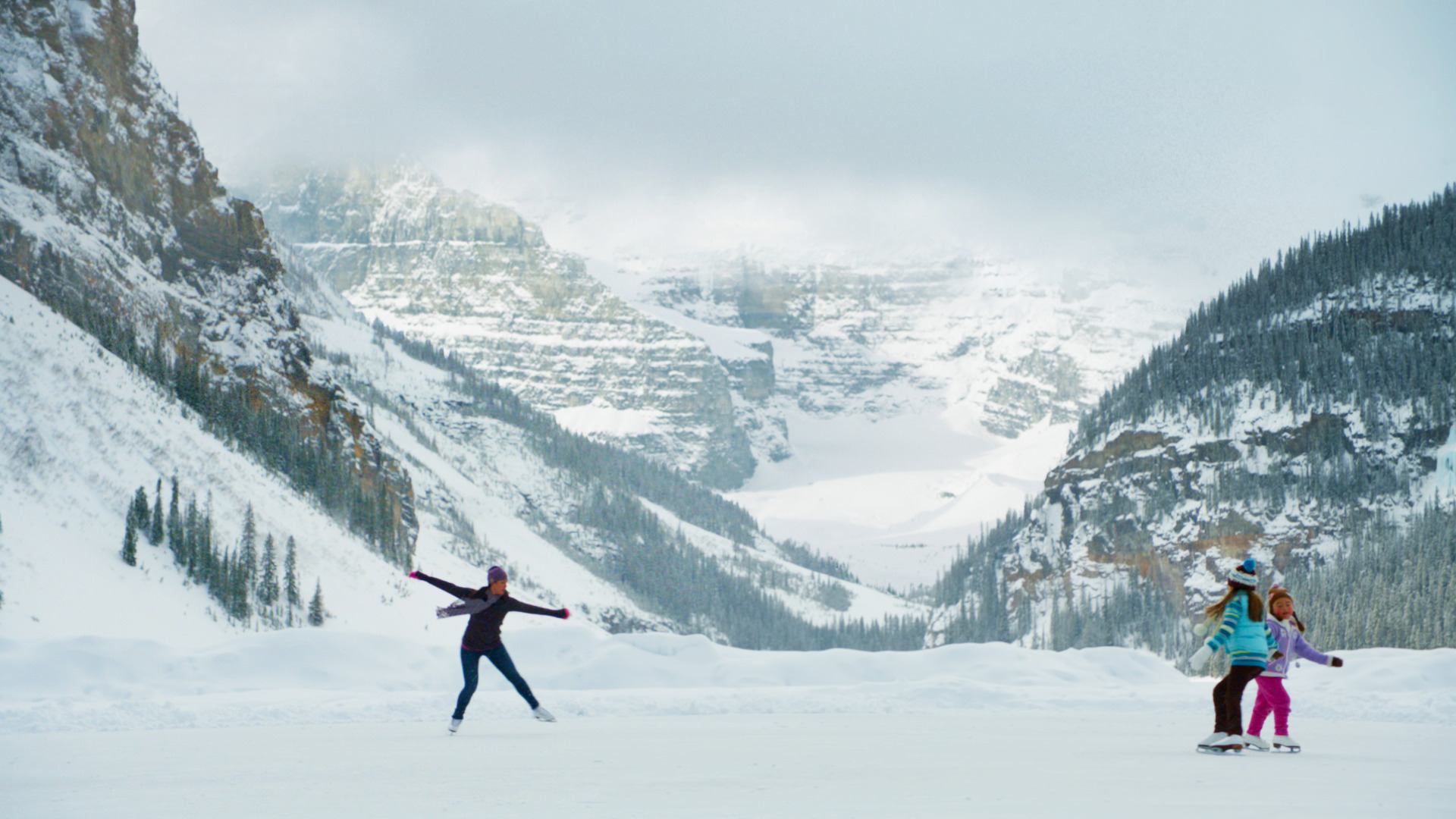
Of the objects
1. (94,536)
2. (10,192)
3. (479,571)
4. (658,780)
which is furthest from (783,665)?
(479,571)

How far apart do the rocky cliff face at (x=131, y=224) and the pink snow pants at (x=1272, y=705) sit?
79.8 m

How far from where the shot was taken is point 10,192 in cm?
9200

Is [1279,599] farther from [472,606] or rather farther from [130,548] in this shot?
[130,548]

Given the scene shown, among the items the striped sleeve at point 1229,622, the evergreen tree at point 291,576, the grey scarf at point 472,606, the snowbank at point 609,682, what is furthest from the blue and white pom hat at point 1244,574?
the evergreen tree at point 291,576

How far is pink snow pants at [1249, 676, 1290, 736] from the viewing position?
20.2 meters

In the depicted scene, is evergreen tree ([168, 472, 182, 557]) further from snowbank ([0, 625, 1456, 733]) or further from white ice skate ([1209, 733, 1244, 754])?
white ice skate ([1209, 733, 1244, 754])

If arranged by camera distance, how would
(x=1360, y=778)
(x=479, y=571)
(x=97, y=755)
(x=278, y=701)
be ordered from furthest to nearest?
1. (x=479, y=571)
2. (x=278, y=701)
3. (x=97, y=755)
4. (x=1360, y=778)

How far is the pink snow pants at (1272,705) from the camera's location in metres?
20.2

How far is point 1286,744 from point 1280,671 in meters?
1.31

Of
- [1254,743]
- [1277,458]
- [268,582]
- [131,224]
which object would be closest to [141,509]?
[268,582]

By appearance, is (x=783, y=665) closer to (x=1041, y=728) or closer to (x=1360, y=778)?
(x=1041, y=728)

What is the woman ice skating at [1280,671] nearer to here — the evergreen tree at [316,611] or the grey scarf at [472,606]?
the grey scarf at [472,606]

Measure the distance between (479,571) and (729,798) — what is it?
139 meters

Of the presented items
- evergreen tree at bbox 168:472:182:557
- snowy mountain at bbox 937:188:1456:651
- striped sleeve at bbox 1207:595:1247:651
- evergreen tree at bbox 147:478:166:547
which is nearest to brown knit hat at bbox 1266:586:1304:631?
striped sleeve at bbox 1207:595:1247:651
